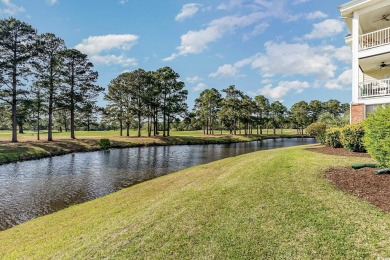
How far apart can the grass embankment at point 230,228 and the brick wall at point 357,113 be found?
9.13 metres

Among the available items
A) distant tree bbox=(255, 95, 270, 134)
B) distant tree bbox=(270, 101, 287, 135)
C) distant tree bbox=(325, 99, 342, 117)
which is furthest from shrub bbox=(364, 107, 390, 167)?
distant tree bbox=(325, 99, 342, 117)

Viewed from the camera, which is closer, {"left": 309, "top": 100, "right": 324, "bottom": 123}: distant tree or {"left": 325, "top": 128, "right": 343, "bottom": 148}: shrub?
{"left": 325, "top": 128, "right": 343, "bottom": 148}: shrub

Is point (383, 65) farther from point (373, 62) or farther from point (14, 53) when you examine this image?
point (14, 53)

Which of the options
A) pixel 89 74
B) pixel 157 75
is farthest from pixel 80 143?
pixel 157 75

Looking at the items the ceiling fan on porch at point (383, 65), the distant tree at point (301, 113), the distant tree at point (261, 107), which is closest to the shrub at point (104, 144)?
the ceiling fan on porch at point (383, 65)

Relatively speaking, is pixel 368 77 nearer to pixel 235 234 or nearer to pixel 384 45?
pixel 384 45

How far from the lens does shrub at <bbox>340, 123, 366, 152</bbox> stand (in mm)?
12289

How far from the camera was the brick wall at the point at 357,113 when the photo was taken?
14.6 metres

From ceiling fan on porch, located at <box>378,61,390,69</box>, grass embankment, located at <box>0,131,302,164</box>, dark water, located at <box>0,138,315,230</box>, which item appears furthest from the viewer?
grass embankment, located at <box>0,131,302,164</box>

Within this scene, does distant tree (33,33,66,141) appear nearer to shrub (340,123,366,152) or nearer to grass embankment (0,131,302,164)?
grass embankment (0,131,302,164)

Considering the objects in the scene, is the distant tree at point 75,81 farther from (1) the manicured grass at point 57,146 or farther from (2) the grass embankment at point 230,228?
(2) the grass embankment at point 230,228

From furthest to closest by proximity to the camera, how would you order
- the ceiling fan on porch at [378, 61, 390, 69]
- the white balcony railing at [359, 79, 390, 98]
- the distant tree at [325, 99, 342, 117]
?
1. the distant tree at [325, 99, 342, 117]
2. the ceiling fan on porch at [378, 61, 390, 69]
3. the white balcony railing at [359, 79, 390, 98]

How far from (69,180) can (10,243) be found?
9352mm

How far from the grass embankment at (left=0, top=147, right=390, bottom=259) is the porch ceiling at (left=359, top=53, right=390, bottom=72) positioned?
11795 millimetres
